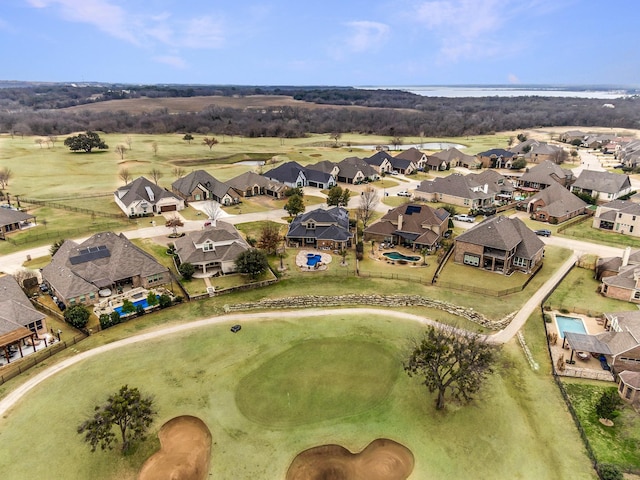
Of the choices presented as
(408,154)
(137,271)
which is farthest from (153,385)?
(408,154)

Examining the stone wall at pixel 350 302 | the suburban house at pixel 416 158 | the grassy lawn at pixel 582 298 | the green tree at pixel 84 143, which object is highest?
the green tree at pixel 84 143

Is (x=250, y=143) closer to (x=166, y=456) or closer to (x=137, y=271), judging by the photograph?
(x=137, y=271)

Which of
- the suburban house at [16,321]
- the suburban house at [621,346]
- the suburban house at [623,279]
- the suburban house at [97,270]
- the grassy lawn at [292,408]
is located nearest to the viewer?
the grassy lawn at [292,408]

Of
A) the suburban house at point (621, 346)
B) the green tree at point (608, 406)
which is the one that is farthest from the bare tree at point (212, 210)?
the green tree at point (608, 406)

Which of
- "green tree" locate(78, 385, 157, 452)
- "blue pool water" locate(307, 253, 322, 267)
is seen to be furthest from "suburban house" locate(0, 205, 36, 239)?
"green tree" locate(78, 385, 157, 452)

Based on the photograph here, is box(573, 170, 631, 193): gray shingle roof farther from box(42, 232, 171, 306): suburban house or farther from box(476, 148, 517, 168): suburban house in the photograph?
box(42, 232, 171, 306): suburban house

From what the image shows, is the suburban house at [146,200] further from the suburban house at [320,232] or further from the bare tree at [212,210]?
the suburban house at [320,232]

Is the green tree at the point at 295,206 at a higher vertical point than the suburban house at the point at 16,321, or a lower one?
higher

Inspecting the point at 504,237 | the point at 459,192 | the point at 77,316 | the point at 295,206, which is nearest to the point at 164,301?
the point at 77,316
